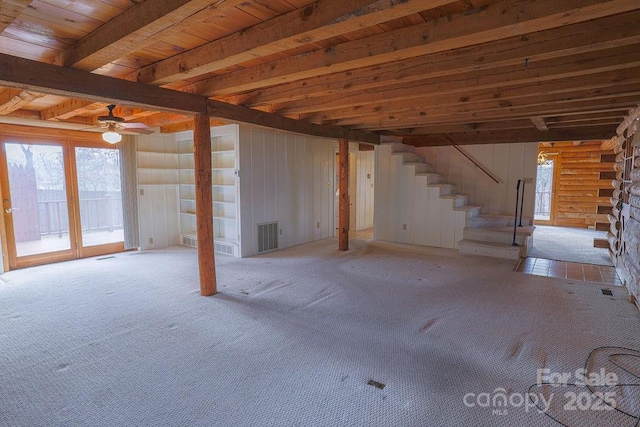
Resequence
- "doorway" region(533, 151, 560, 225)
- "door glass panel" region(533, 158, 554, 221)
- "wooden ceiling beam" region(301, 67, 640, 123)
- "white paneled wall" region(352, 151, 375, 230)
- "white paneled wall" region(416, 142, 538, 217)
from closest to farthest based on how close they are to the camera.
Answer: "wooden ceiling beam" region(301, 67, 640, 123)
"white paneled wall" region(416, 142, 538, 217)
"white paneled wall" region(352, 151, 375, 230)
"doorway" region(533, 151, 560, 225)
"door glass panel" region(533, 158, 554, 221)

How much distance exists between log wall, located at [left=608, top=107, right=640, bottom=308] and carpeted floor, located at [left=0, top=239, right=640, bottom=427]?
1.35ft

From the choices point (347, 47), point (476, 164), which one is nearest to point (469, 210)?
point (476, 164)

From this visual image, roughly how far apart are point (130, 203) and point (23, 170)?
1527 mm

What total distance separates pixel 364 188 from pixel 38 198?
21.6 feet

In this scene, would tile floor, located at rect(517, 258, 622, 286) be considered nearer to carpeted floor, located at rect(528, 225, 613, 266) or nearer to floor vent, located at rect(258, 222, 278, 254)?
carpeted floor, located at rect(528, 225, 613, 266)

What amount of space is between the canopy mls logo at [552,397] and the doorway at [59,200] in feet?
20.3

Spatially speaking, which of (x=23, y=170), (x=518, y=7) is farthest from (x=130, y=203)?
(x=518, y=7)

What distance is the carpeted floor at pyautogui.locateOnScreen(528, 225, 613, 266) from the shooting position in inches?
225

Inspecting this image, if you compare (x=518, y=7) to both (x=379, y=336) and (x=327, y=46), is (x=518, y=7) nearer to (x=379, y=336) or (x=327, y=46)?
(x=327, y=46)

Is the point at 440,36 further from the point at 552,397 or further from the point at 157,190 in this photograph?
the point at 157,190

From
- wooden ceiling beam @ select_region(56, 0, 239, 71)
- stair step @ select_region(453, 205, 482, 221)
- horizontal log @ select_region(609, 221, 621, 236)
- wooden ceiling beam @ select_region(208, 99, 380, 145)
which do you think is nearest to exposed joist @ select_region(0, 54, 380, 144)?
wooden ceiling beam @ select_region(208, 99, 380, 145)

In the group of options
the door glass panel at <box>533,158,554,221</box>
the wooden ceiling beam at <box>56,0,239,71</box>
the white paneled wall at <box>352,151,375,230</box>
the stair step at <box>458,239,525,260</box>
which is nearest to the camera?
the wooden ceiling beam at <box>56,0,239,71</box>

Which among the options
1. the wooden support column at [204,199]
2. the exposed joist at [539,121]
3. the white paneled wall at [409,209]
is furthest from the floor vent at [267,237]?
the exposed joist at [539,121]

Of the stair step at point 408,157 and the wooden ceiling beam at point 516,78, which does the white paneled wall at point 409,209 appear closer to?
the stair step at point 408,157
